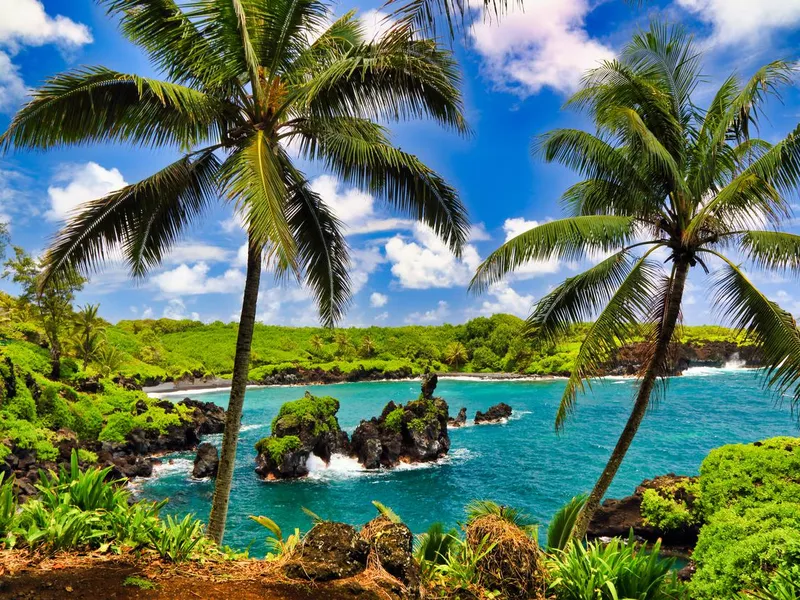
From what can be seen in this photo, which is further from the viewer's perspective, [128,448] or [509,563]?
[128,448]

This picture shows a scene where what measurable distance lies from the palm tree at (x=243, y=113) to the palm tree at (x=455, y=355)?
3769 inches

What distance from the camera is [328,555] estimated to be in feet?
15.2

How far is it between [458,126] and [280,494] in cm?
2320

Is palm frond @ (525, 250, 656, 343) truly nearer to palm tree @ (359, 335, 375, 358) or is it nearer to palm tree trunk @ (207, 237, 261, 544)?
palm tree trunk @ (207, 237, 261, 544)

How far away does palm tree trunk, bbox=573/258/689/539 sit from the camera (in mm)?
8422

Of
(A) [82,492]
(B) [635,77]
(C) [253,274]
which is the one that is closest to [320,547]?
(A) [82,492]

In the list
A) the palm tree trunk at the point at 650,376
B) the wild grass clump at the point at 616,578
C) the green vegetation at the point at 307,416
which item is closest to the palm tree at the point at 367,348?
the green vegetation at the point at 307,416

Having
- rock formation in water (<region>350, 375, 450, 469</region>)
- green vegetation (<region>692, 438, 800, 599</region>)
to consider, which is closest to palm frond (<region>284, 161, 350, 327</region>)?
green vegetation (<region>692, 438, 800, 599</region>)

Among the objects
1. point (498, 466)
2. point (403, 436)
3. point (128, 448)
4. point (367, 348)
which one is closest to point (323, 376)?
point (367, 348)

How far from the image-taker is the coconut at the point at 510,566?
4816 millimetres

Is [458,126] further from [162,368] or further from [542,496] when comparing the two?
[162,368]

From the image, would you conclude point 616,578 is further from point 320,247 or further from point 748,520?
point 320,247

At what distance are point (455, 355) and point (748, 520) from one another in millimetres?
95700

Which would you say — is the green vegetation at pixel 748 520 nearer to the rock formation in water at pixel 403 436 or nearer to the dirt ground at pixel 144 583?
the dirt ground at pixel 144 583
